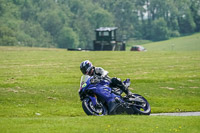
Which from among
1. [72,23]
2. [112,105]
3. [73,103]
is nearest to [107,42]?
[72,23]

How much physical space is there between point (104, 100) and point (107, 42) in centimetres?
8255

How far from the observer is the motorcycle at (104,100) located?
59.7ft

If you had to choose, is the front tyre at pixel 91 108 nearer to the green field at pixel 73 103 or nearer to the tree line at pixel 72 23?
the green field at pixel 73 103

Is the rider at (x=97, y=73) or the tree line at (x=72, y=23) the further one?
the tree line at (x=72, y=23)

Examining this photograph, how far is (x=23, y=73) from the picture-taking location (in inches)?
1699

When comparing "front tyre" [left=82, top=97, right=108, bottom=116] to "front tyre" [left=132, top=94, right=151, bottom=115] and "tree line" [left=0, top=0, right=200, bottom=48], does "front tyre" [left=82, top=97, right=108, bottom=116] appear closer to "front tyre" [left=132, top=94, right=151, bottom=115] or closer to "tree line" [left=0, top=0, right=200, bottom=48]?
Result: "front tyre" [left=132, top=94, right=151, bottom=115]

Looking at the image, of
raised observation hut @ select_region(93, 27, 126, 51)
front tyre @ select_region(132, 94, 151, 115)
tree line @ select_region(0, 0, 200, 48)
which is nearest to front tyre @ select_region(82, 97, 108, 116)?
front tyre @ select_region(132, 94, 151, 115)

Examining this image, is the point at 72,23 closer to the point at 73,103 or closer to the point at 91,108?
the point at 73,103

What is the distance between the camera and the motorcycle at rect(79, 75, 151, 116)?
18.2 m

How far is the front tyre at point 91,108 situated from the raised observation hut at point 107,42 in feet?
263

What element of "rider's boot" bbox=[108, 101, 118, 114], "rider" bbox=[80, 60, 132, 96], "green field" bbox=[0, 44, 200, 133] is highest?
"rider" bbox=[80, 60, 132, 96]

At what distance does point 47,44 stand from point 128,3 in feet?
203

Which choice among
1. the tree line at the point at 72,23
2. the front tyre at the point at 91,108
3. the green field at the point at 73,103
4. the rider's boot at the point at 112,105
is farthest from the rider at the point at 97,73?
the tree line at the point at 72,23

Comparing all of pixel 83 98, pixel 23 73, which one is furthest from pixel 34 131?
pixel 23 73
